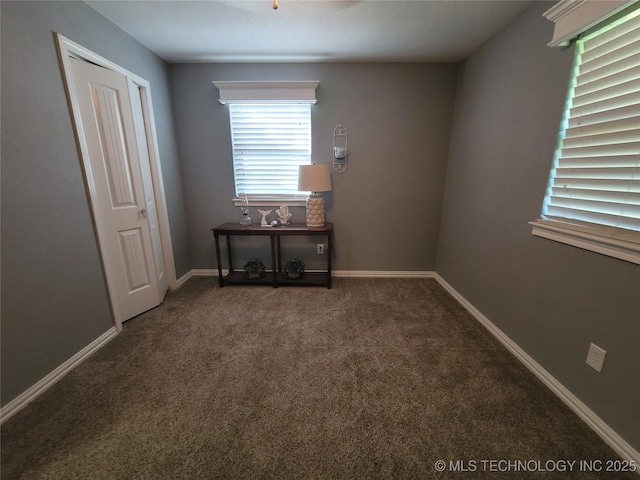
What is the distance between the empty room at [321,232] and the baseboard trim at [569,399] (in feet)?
0.03

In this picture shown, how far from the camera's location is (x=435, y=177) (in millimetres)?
2836

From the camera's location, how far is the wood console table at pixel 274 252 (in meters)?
2.66

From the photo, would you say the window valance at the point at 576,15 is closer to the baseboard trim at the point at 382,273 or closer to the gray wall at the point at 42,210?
the baseboard trim at the point at 382,273

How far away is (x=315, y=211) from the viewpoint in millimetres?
2725

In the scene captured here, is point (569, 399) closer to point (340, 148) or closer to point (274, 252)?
point (274, 252)

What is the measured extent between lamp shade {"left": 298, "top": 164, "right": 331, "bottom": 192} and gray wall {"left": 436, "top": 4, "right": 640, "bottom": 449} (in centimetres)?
142

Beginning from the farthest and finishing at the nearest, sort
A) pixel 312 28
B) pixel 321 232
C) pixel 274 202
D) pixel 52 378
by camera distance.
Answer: pixel 274 202 < pixel 321 232 < pixel 312 28 < pixel 52 378

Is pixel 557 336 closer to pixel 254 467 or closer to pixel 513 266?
pixel 513 266

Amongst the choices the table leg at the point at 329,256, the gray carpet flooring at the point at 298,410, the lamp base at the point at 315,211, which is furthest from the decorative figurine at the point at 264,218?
the gray carpet flooring at the point at 298,410

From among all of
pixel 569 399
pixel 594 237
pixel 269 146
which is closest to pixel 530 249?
pixel 594 237

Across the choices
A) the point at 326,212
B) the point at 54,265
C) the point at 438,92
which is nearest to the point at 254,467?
the point at 54,265

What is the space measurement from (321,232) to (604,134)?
2.07 meters

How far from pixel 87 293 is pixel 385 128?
10.0 ft

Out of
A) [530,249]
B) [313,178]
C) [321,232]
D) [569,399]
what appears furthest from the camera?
[321,232]
